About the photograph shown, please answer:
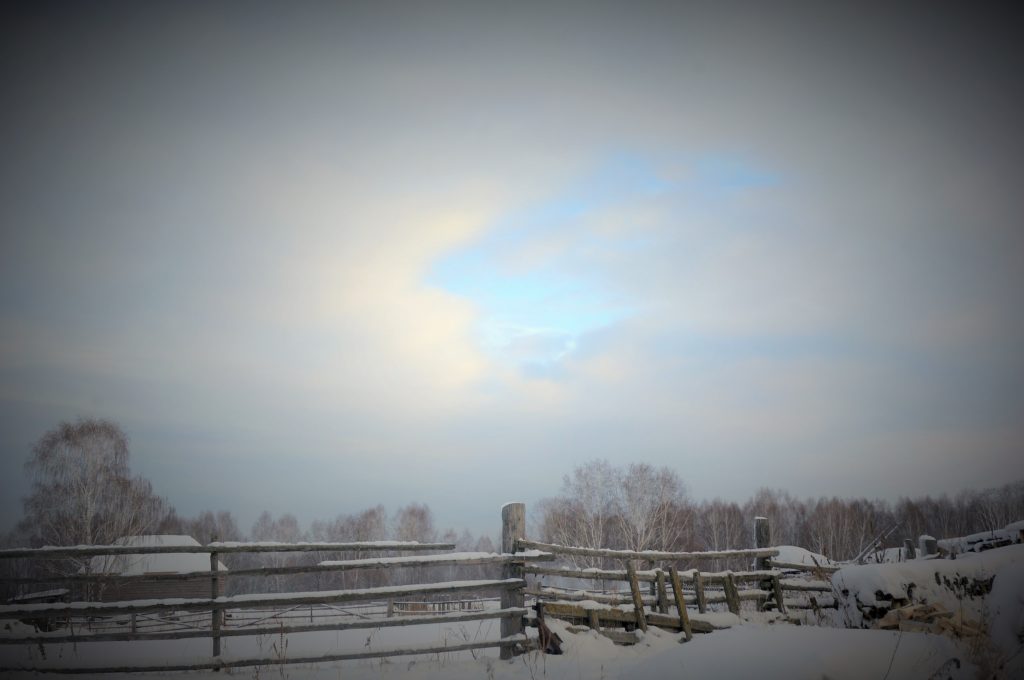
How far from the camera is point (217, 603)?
281 inches

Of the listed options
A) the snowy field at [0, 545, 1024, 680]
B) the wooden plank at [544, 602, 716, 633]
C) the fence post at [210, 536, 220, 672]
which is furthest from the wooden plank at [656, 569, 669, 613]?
the fence post at [210, 536, 220, 672]

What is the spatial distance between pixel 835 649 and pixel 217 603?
6860mm

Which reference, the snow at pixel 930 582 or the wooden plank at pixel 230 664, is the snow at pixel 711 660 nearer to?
the wooden plank at pixel 230 664

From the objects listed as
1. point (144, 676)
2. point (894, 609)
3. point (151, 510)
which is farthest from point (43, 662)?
point (151, 510)

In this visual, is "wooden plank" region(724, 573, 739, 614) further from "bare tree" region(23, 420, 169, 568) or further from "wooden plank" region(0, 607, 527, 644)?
"bare tree" region(23, 420, 169, 568)

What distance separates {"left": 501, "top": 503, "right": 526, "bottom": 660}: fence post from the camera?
7.87 m

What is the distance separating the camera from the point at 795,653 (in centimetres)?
466

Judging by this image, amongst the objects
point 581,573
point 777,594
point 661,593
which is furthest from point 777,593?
point 581,573

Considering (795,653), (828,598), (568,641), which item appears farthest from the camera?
(828,598)

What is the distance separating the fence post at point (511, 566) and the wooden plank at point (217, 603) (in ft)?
1.06

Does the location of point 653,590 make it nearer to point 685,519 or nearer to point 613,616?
point 613,616

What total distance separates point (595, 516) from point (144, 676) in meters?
30.3

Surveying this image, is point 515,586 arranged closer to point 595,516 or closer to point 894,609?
point 894,609

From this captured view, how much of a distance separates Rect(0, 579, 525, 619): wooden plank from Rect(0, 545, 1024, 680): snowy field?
57cm
